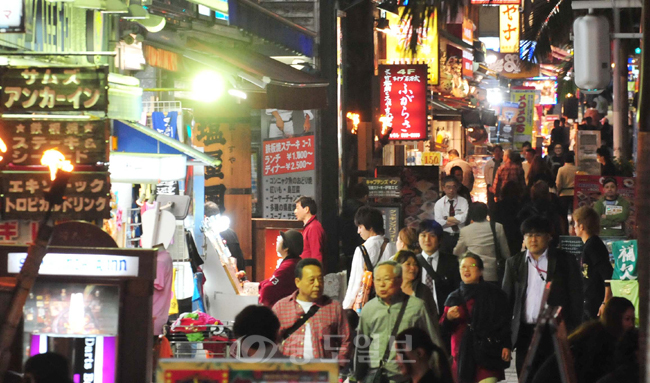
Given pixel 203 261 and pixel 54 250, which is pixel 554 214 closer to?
pixel 203 261

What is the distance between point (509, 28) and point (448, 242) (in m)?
29.8

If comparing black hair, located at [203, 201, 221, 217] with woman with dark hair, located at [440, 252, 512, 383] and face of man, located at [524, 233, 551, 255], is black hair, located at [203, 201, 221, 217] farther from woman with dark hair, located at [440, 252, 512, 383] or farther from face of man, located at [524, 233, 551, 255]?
woman with dark hair, located at [440, 252, 512, 383]

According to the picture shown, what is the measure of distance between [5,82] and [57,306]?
281 cm

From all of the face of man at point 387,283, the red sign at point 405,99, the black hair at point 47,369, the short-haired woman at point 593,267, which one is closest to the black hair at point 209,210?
the short-haired woman at point 593,267

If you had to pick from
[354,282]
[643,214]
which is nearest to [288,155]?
[354,282]

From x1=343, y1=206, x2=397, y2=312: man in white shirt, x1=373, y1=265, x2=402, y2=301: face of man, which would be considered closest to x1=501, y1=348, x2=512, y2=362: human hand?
x1=373, y1=265, x2=402, y2=301: face of man

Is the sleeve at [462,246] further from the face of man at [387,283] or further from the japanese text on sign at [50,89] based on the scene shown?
the japanese text on sign at [50,89]

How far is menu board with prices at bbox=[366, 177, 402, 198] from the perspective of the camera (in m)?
19.1

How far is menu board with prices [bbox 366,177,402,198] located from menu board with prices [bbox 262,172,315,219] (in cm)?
203

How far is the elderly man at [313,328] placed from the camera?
7254mm

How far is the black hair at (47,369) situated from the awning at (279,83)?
8.88 metres

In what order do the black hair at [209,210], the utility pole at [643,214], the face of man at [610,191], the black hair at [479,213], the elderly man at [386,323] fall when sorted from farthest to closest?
the face of man at [610,191], the black hair at [209,210], the black hair at [479,213], the elderly man at [386,323], the utility pole at [643,214]

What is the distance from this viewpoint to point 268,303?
32.4ft

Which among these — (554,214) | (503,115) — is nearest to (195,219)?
(554,214)
